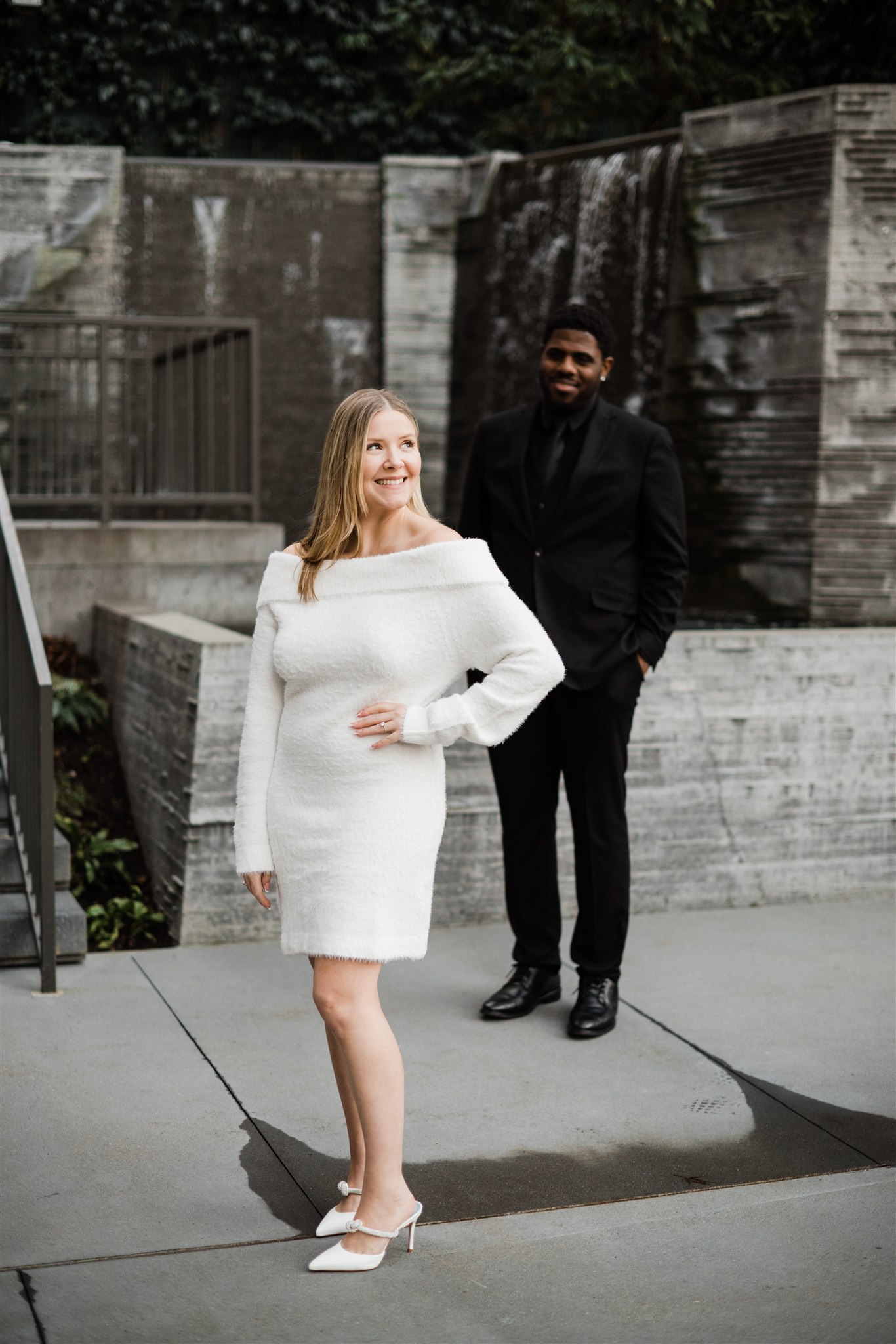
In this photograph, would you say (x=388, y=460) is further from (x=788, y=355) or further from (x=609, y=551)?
(x=788, y=355)

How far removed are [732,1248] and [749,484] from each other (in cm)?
683

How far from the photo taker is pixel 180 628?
612 centimetres

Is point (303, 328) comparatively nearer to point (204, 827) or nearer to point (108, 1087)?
point (204, 827)

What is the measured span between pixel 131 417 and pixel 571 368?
6.42 m

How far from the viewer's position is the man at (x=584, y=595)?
4484mm

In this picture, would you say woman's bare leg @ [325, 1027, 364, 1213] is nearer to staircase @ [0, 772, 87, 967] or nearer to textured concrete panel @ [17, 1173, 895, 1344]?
textured concrete panel @ [17, 1173, 895, 1344]

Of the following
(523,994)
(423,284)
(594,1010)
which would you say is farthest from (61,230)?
(594,1010)

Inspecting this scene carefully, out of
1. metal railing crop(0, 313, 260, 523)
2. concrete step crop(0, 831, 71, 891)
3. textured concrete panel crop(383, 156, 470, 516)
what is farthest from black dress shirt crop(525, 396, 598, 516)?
textured concrete panel crop(383, 156, 470, 516)

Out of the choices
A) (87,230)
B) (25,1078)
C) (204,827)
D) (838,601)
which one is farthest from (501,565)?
(87,230)

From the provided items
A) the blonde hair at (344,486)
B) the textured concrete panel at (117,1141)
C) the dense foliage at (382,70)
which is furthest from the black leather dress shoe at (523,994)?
the dense foliage at (382,70)

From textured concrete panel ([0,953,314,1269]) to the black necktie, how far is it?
6.46ft

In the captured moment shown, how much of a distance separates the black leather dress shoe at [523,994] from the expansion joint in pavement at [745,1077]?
0.28 meters

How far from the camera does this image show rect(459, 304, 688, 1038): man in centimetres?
448

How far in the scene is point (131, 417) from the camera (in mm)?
10281
